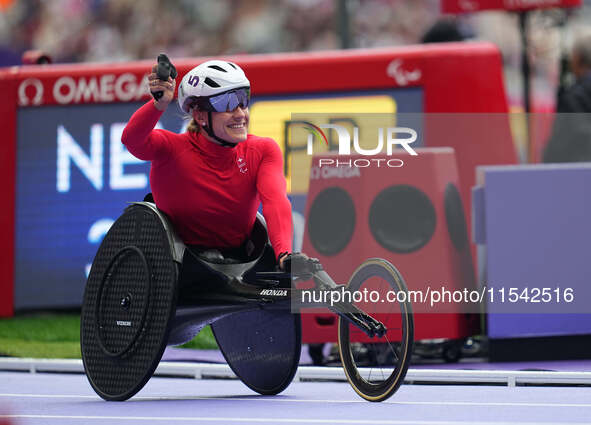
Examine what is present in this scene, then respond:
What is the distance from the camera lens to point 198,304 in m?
4.58

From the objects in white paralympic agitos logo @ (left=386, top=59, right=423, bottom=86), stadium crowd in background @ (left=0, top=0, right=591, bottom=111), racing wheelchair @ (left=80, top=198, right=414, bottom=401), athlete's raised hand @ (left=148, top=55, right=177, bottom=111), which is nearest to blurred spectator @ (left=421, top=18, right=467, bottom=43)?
white paralympic agitos logo @ (left=386, top=59, right=423, bottom=86)

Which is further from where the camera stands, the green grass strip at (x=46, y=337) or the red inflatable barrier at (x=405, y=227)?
the green grass strip at (x=46, y=337)

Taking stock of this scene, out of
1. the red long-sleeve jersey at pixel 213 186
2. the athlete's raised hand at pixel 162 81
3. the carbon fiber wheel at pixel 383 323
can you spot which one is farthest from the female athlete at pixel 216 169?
the carbon fiber wheel at pixel 383 323

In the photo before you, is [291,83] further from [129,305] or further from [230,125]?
[129,305]

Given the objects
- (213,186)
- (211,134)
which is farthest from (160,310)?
(211,134)

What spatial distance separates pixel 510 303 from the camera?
18.5 feet

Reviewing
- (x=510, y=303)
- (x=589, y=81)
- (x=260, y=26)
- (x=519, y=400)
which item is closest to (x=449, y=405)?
(x=519, y=400)

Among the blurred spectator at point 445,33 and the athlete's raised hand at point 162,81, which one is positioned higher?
the blurred spectator at point 445,33

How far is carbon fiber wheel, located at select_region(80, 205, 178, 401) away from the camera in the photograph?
4.54 m

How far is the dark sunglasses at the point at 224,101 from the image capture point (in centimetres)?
462

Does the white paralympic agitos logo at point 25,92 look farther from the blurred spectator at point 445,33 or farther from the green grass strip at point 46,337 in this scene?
the blurred spectator at point 445,33

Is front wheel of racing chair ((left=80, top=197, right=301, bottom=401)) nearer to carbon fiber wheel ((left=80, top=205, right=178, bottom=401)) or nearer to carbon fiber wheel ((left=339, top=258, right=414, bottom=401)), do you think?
carbon fiber wheel ((left=80, top=205, right=178, bottom=401))

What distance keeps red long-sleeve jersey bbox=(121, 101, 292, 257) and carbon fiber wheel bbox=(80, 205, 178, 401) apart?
134 mm

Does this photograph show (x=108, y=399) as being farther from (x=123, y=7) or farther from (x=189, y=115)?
(x=123, y=7)
